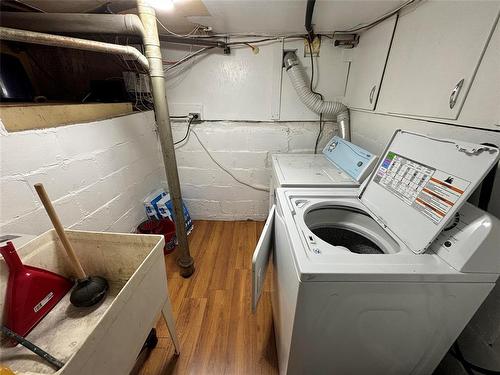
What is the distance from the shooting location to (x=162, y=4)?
1.23 metres

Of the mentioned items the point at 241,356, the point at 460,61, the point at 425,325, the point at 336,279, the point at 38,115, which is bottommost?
the point at 241,356

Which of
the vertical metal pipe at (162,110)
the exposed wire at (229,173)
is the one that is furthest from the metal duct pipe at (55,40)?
the exposed wire at (229,173)

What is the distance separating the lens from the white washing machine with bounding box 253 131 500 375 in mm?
656

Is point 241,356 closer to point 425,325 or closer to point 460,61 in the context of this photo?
point 425,325

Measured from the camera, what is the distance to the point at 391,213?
948mm

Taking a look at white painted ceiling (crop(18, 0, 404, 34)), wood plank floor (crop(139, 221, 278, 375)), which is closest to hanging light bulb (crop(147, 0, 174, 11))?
white painted ceiling (crop(18, 0, 404, 34))

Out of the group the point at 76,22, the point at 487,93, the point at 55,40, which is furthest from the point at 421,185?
the point at 76,22

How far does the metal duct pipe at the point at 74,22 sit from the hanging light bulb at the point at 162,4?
129 millimetres

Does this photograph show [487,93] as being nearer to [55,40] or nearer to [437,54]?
[437,54]

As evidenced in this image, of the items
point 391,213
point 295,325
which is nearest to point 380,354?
point 295,325

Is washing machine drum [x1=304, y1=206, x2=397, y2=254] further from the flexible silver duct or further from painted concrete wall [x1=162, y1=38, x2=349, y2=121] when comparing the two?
painted concrete wall [x1=162, y1=38, x2=349, y2=121]

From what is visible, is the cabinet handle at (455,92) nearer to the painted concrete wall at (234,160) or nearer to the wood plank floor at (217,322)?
the painted concrete wall at (234,160)

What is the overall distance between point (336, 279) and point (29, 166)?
144cm

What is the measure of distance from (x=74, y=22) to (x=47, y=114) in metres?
0.68
